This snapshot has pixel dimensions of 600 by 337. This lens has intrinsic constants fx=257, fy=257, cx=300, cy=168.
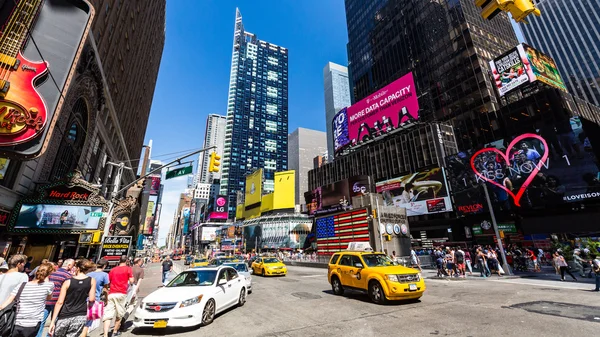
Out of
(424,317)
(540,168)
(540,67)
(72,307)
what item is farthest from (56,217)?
(540,67)

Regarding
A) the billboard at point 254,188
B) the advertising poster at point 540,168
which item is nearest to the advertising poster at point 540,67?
the advertising poster at point 540,168

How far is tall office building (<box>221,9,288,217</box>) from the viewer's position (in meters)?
158

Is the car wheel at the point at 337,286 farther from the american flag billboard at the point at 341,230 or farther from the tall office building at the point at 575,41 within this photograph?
the tall office building at the point at 575,41

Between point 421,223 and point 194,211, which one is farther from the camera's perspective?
point 194,211

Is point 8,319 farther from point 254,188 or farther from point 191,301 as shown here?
point 254,188

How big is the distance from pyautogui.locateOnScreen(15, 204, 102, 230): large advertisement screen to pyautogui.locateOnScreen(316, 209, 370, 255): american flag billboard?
74.2 ft

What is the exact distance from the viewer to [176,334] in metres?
6.71

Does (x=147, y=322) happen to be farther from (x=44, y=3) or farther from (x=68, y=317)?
(x=44, y=3)

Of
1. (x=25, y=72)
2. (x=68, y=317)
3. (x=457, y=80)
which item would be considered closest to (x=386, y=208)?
(x=68, y=317)

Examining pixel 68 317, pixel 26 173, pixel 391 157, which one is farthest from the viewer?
pixel 391 157

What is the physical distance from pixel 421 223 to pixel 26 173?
56.7 m

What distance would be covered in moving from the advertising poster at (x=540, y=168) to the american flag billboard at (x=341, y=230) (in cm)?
2509

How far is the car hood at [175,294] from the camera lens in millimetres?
7020

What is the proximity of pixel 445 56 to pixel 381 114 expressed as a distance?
94.1 feet
